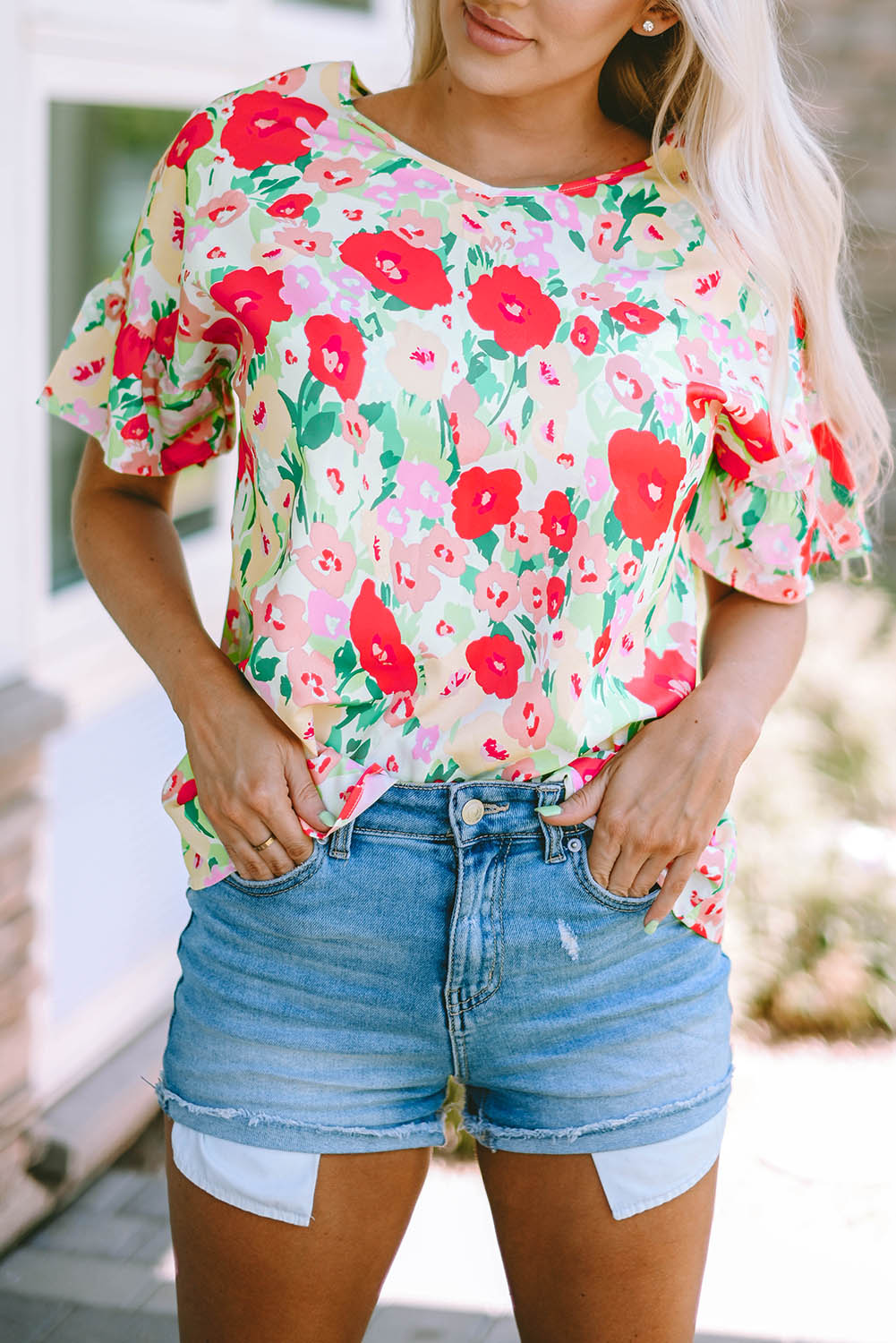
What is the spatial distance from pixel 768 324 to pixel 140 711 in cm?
233

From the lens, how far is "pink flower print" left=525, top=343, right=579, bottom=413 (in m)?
1.34

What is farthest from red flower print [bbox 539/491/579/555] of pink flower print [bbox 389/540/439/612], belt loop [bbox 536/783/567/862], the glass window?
the glass window

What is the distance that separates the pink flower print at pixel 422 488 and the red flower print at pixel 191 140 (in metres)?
0.37

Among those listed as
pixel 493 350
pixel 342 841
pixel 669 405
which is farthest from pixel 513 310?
pixel 342 841

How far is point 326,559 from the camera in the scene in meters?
1.35

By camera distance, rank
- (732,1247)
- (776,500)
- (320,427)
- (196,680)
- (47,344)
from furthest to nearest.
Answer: (732,1247) < (47,344) < (776,500) < (196,680) < (320,427)

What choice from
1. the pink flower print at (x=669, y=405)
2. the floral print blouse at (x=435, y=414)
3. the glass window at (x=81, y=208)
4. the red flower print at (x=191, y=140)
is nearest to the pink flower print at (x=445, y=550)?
the floral print blouse at (x=435, y=414)

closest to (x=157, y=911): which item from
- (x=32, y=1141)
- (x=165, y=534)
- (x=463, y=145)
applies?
(x=32, y=1141)

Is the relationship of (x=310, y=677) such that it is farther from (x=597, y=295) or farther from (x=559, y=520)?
(x=597, y=295)

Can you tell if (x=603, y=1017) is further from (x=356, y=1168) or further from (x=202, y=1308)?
(x=202, y=1308)

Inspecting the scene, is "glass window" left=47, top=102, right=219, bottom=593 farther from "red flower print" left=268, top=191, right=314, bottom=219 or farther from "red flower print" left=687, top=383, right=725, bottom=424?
"red flower print" left=687, top=383, right=725, bottom=424

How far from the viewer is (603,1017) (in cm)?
140

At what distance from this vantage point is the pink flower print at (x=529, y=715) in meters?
1.38

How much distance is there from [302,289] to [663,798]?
577 millimetres
